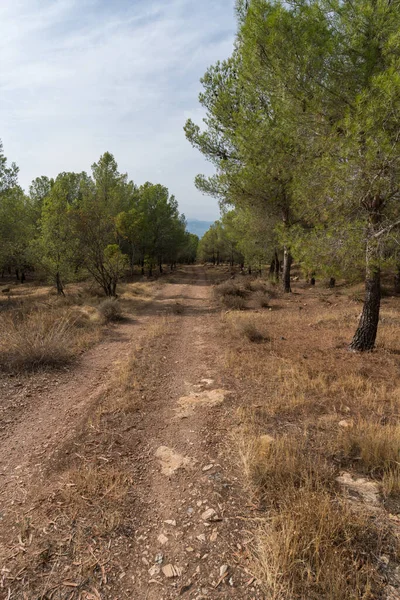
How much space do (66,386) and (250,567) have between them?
513cm

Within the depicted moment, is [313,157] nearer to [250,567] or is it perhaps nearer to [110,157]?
[250,567]

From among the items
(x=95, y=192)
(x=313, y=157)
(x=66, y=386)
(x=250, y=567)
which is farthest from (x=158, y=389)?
(x=95, y=192)

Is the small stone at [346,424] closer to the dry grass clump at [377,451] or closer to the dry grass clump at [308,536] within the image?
the dry grass clump at [377,451]

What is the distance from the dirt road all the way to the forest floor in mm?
16

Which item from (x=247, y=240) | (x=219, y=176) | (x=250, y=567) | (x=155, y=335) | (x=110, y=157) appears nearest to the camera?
(x=250, y=567)

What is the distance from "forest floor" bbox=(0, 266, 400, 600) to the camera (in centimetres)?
242

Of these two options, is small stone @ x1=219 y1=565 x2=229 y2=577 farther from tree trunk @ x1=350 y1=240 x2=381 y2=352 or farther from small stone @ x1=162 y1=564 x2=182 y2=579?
tree trunk @ x1=350 y1=240 x2=381 y2=352

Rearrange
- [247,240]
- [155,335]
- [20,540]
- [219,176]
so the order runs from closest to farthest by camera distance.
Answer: [20,540] < [155,335] < [219,176] < [247,240]

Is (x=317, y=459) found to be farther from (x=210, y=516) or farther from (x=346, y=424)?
(x=210, y=516)

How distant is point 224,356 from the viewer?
26.6 ft

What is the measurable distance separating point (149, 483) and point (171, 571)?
113 cm

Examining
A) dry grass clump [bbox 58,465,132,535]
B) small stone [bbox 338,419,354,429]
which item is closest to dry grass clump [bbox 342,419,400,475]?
small stone [bbox 338,419,354,429]

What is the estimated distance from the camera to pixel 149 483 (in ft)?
11.6

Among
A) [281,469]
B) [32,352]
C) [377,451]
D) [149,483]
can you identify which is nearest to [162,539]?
[149,483]
